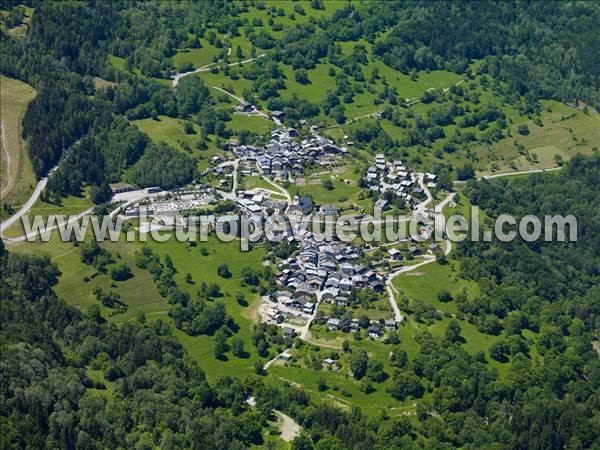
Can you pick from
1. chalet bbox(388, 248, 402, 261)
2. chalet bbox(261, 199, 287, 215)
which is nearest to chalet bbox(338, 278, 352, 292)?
chalet bbox(388, 248, 402, 261)

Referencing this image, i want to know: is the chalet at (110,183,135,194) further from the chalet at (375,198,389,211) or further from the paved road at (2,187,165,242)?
the chalet at (375,198,389,211)

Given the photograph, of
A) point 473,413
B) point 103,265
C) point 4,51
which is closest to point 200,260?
point 103,265

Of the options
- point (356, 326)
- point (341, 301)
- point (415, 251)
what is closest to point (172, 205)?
point (341, 301)

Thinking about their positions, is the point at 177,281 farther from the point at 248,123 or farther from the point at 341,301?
the point at 248,123

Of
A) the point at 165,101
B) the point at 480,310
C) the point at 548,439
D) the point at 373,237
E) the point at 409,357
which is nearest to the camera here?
the point at 548,439

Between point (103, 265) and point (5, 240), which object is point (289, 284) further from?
point (5, 240)

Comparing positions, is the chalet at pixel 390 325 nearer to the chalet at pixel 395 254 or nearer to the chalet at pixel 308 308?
the chalet at pixel 308 308
